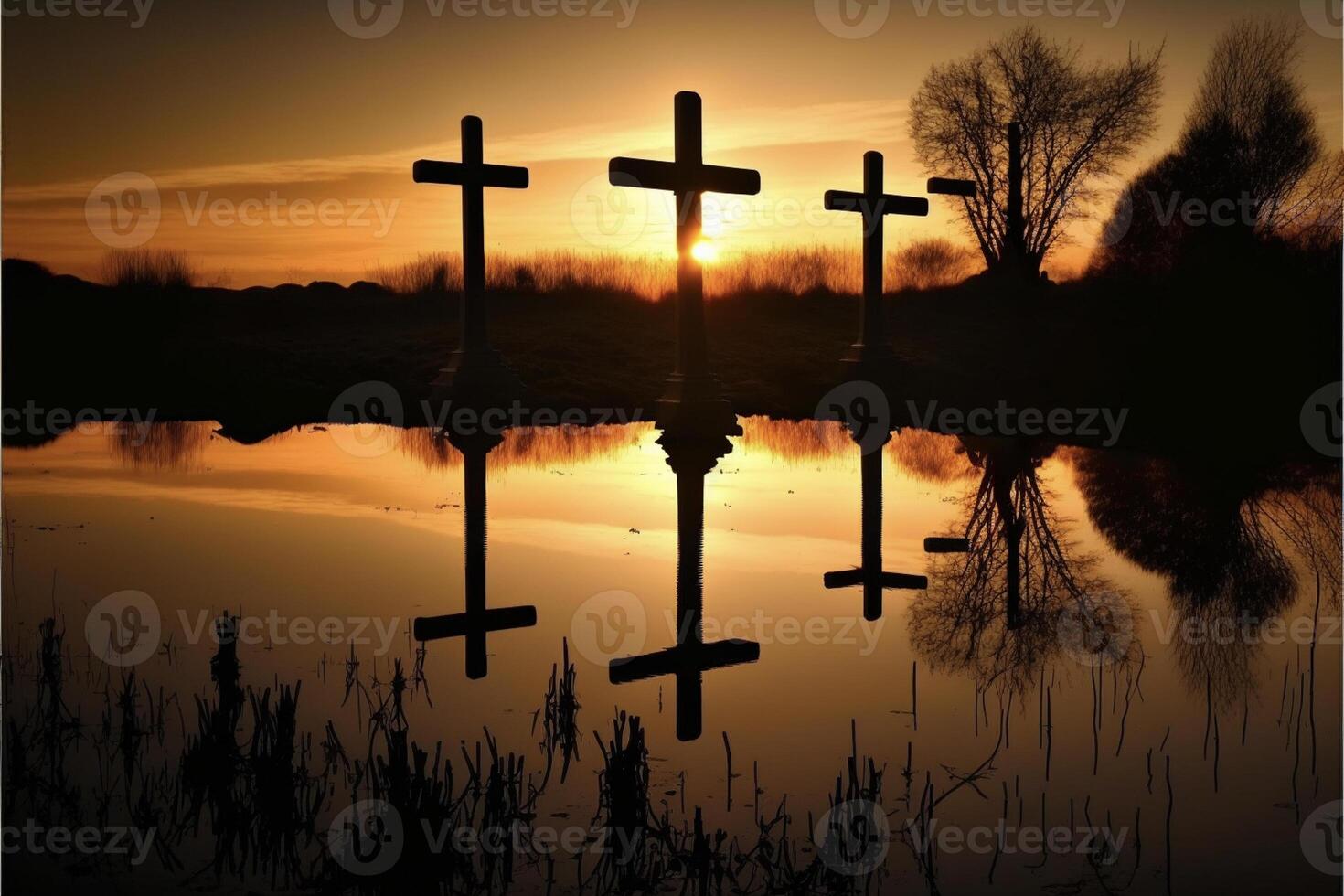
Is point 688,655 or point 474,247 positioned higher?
point 474,247

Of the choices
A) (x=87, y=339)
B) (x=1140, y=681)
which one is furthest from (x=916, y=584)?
(x=87, y=339)

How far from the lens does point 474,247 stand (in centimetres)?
1955

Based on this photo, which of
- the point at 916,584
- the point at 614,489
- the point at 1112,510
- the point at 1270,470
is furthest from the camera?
the point at 1270,470

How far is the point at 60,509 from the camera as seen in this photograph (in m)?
11.9

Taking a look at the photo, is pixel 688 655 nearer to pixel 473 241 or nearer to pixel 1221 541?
pixel 1221 541

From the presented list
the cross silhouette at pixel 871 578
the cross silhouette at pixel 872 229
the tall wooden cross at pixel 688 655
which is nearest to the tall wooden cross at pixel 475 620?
the tall wooden cross at pixel 688 655

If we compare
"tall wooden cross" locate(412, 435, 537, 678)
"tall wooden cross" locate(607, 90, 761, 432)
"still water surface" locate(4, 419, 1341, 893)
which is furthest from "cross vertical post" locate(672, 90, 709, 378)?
"tall wooden cross" locate(412, 435, 537, 678)

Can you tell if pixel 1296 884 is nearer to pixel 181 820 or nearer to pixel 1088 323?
pixel 181 820

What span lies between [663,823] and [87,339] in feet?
94.0

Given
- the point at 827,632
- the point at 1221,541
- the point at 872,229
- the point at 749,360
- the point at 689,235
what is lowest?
the point at 827,632

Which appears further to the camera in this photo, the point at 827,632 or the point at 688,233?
the point at 688,233

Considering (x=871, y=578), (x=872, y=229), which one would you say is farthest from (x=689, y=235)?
(x=871, y=578)

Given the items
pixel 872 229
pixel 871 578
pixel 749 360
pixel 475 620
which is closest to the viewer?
pixel 475 620

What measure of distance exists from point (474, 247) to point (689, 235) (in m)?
4.24
